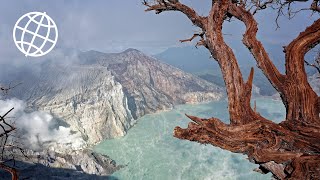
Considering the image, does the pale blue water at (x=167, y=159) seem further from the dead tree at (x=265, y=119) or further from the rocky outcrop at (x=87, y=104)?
the dead tree at (x=265, y=119)

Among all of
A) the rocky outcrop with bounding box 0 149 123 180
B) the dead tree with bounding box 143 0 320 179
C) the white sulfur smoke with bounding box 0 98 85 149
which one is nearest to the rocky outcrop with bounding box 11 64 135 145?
the white sulfur smoke with bounding box 0 98 85 149

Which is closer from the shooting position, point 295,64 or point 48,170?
point 295,64

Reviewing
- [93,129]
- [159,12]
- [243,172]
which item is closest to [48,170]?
[93,129]

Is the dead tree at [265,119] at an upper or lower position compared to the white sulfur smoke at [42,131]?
upper

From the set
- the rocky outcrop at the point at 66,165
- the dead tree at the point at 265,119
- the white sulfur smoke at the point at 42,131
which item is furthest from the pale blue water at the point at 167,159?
the dead tree at the point at 265,119

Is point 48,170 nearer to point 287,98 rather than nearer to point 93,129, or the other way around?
point 93,129

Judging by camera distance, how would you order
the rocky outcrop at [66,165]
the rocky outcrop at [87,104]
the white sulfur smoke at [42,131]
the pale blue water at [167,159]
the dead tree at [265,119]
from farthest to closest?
the rocky outcrop at [87,104] < the white sulfur smoke at [42,131] < the pale blue water at [167,159] < the rocky outcrop at [66,165] < the dead tree at [265,119]
